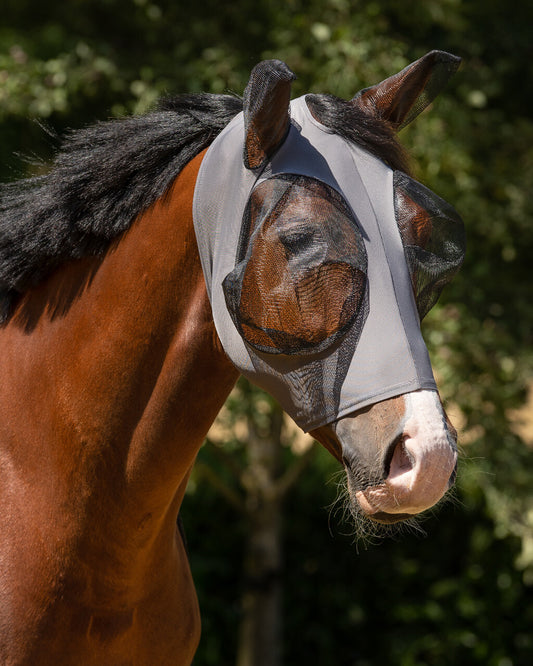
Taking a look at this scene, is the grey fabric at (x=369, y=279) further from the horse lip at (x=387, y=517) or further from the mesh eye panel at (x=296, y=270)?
the horse lip at (x=387, y=517)

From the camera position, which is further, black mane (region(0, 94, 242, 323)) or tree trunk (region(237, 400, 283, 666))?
tree trunk (region(237, 400, 283, 666))

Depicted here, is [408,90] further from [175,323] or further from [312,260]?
[175,323]

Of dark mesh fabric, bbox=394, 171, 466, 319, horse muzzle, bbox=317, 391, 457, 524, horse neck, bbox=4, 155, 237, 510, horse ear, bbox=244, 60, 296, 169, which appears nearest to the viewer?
horse muzzle, bbox=317, 391, 457, 524

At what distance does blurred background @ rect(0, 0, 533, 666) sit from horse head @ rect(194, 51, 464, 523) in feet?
7.16

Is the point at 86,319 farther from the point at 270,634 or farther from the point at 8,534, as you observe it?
the point at 270,634

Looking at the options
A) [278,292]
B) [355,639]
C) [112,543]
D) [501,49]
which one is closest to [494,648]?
[355,639]

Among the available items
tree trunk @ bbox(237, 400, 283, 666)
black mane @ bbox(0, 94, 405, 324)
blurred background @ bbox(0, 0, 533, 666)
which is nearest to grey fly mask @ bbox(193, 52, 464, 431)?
black mane @ bbox(0, 94, 405, 324)

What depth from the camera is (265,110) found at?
1550mm

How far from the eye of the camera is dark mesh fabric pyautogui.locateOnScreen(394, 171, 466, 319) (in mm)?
1626

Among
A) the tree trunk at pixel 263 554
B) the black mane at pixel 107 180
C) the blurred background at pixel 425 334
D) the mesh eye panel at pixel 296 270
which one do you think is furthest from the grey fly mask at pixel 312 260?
the tree trunk at pixel 263 554

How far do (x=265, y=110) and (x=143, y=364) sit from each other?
2.01 feet

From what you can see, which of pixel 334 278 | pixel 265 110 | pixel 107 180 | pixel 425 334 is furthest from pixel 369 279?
pixel 425 334

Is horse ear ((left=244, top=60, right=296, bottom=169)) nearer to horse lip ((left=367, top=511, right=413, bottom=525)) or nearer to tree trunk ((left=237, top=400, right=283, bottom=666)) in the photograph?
horse lip ((left=367, top=511, right=413, bottom=525))

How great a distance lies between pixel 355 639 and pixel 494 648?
0.89 m
